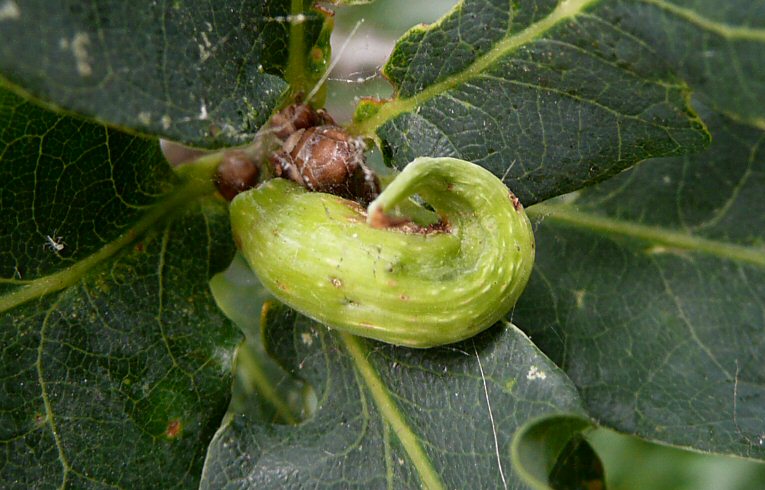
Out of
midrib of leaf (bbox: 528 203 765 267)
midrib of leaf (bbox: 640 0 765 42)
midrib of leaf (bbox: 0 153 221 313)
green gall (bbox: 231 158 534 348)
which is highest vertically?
midrib of leaf (bbox: 640 0 765 42)

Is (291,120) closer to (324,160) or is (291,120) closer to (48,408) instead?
(324,160)

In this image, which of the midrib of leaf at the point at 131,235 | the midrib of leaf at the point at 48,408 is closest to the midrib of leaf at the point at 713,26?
the midrib of leaf at the point at 131,235

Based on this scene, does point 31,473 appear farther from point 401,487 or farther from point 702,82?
point 702,82

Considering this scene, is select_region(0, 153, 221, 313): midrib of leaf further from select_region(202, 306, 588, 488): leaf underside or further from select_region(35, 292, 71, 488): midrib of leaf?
select_region(202, 306, 588, 488): leaf underside

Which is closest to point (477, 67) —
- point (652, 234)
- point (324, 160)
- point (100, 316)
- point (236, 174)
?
point (324, 160)

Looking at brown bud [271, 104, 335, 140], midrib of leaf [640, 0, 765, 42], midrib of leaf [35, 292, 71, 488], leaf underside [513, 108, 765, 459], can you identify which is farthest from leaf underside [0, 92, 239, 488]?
midrib of leaf [640, 0, 765, 42]

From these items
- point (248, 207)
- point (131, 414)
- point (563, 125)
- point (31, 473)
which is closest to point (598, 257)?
point (563, 125)
